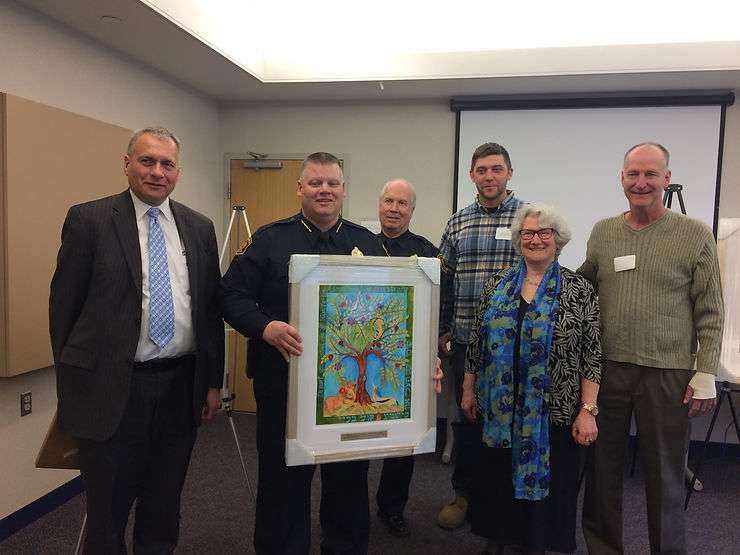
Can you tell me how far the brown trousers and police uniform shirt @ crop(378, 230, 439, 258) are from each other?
1072 millimetres

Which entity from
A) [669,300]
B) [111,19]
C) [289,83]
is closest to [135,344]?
[111,19]

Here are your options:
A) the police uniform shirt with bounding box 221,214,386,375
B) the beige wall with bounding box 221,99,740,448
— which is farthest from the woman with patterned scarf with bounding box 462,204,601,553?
the beige wall with bounding box 221,99,740,448

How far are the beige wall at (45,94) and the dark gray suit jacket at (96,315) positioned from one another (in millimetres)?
1166

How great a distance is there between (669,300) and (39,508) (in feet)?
10.8

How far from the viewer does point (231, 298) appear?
6.19 feet

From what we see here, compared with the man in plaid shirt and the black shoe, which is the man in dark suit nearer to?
the black shoe

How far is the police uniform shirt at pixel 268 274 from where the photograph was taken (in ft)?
6.23

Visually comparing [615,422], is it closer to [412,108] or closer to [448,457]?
[448,457]

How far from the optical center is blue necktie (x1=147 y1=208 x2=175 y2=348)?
1816mm

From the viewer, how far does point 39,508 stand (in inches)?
112

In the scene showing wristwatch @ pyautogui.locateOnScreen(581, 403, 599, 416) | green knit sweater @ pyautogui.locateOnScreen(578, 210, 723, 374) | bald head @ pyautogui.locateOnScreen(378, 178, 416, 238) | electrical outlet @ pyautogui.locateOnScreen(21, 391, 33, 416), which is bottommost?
electrical outlet @ pyautogui.locateOnScreen(21, 391, 33, 416)

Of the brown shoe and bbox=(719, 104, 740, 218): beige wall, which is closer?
the brown shoe

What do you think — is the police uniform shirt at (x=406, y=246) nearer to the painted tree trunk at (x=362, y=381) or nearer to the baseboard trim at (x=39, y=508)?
the painted tree trunk at (x=362, y=381)

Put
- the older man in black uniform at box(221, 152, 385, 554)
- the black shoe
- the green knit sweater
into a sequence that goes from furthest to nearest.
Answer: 1. the black shoe
2. the green knit sweater
3. the older man in black uniform at box(221, 152, 385, 554)
